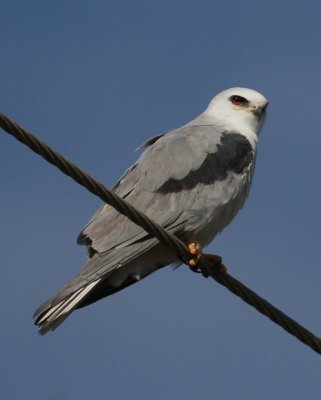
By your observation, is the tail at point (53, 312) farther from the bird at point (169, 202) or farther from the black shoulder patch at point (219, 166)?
the black shoulder patch at point (219, 166)

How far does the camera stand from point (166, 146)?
6.32 metres

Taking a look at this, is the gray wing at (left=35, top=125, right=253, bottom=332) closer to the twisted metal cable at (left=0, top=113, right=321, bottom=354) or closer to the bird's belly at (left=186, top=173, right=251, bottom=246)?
the bird's belly at (left=186, top=173, right=251, bottom=246)

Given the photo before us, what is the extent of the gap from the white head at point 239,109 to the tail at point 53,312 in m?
2.14

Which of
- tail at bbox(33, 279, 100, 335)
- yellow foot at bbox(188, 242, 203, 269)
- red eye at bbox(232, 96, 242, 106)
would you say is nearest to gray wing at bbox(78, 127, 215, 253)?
yellow foot at bbox(188, 242, 203, 269)

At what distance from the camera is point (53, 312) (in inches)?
217

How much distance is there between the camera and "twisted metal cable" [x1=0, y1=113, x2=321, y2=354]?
4238mm

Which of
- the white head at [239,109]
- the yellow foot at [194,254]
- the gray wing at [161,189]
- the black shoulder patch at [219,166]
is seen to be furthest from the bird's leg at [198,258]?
the white head at [239,109]

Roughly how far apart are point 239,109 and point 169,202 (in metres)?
1.69

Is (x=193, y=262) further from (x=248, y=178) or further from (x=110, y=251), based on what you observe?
(x=248, y=178)

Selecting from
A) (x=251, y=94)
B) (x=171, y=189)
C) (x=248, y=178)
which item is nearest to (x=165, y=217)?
(x=171, y=189)

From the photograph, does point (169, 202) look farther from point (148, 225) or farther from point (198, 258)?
point (148, 225)

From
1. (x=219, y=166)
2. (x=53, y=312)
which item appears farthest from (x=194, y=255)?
(x=53, y=312)

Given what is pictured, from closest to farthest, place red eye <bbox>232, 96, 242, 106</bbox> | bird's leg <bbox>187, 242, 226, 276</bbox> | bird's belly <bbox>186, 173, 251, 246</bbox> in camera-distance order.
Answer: bird's leg <bbox>187, 242, 226, 276</bbox>, bird's belly <bbox>186, 173, 251, 246</bbox>, red eye <bbox>232, 96, 242, 106</bbox>

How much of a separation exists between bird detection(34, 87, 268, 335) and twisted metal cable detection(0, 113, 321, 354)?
49 cm
